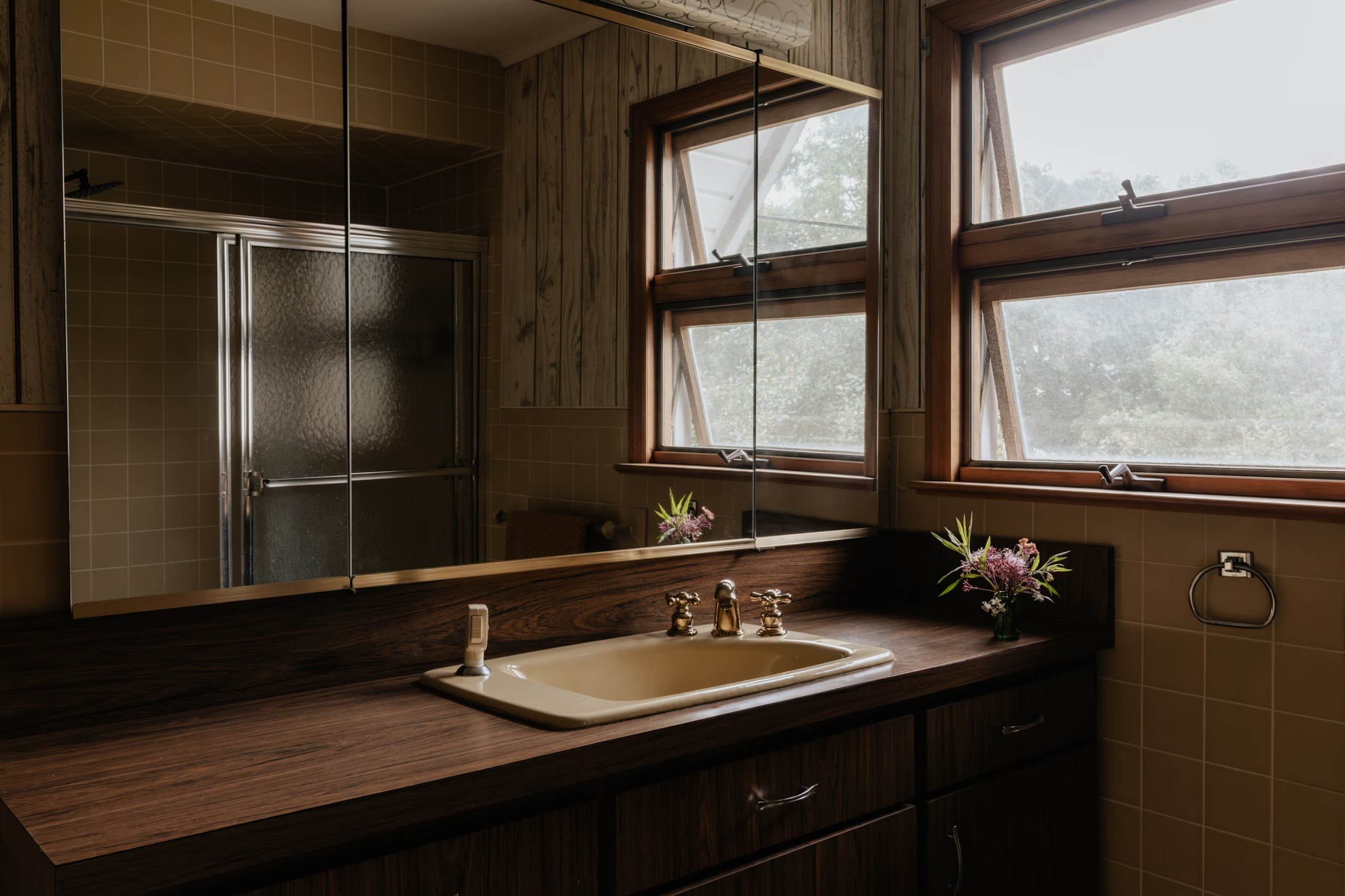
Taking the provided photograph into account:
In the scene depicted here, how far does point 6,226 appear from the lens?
4.85 ft

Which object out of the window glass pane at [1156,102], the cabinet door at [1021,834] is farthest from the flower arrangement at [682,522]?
the window glass pane at [1156,102]

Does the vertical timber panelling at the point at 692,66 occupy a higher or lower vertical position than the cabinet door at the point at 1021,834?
higher

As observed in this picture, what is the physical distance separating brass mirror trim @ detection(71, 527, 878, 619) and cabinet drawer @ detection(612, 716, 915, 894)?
584mm

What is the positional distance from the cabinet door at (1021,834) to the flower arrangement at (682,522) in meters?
0.73

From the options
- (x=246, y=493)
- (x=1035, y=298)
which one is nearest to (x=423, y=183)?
(x=246, y=493)

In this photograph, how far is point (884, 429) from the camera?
2682 millimetres

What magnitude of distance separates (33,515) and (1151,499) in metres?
2.06

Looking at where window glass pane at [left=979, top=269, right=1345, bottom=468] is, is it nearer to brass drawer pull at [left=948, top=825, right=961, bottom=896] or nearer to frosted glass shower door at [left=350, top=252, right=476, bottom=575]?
brass drawer pull at [left=948, top=825, right=961, bottom=896]

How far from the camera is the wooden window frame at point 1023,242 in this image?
1.98 metres

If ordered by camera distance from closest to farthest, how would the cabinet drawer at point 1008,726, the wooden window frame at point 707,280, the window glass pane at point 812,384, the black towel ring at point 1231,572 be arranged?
the cabinet drawer at point 1008,726 → the black towel ring at point 1231,572 → the wooden window frame at point 707,280 → the window glass pane at point 812,384

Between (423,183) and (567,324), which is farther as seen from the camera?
(567,324)

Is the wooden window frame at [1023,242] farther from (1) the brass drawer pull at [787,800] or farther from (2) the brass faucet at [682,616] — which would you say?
(1) the brass drawer pull at [787,800]

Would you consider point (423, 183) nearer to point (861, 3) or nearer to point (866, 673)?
point (866, 673)

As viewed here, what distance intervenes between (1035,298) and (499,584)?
1.43 m
